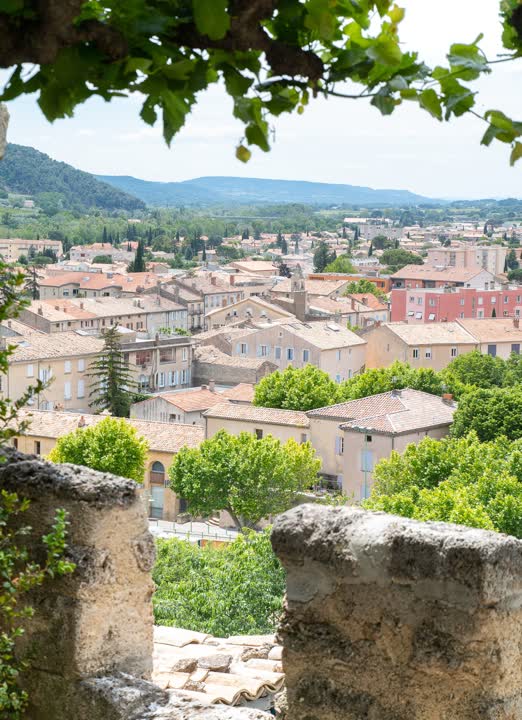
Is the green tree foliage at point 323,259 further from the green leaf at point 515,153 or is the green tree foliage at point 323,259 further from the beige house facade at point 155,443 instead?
the green leaf at point 515,153

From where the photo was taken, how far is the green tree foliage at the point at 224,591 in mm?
21594

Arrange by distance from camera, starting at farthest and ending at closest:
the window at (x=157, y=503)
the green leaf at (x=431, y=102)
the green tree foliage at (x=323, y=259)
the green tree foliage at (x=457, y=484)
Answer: the green tree foliage at (x=323, y=259)
the window at (x=157, y=503)
the green tree foliage at (x=457, y=484)
the green leaf at (x=431, y=102)

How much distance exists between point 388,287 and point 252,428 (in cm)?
7072

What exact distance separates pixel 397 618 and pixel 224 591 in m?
18.0

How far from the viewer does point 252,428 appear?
4256 centimetres

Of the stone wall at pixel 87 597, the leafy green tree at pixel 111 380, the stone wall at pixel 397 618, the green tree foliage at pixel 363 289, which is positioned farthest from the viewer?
the green tree foliage at pixel 363 289

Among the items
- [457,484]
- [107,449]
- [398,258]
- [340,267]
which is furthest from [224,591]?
[398,258]

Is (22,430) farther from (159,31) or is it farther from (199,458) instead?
(199,458)

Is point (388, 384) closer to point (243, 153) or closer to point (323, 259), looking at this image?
point (243, 153)

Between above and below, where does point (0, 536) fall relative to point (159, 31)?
below

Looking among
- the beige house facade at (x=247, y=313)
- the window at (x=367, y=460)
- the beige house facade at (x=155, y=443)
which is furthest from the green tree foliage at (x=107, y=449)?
the beige house facade at (x=247, y=313)

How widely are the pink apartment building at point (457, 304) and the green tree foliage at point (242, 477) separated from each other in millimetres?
43492

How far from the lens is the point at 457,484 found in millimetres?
29172

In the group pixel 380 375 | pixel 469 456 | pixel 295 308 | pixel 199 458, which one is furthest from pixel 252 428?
pixel 295 308
